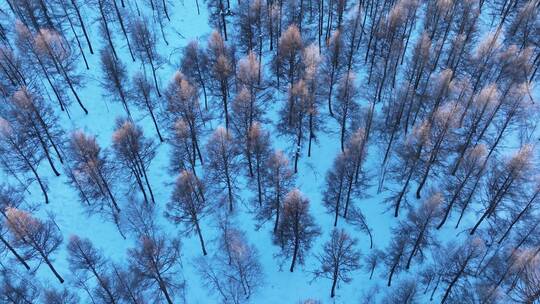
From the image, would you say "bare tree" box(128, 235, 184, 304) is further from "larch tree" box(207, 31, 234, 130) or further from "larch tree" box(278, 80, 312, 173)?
"larch tree" box(278, 80, 312, 173)

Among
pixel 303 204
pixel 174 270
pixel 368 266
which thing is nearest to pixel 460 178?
pixel 368 266

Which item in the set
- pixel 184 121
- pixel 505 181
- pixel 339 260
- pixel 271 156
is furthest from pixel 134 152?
pixel 505 181

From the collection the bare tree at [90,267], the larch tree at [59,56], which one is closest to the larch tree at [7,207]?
the bare tree at [90,267]

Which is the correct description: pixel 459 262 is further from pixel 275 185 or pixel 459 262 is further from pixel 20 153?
pixel 20 153

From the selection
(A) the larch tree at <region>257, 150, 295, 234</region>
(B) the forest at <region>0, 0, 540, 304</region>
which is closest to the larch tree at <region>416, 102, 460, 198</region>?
(B) the forest at <region>0, 0, 540, 304</region>

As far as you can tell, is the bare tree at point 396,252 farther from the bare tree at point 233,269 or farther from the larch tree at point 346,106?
the bare tree at point 233,269

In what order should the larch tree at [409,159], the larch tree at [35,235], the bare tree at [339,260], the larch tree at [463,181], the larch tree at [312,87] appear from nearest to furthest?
the larch tree at [35,235] < the bare tree at [339,260] < the larch tree at [463,181] < the larch tree at [409,159] < the larch tree at [312,87]

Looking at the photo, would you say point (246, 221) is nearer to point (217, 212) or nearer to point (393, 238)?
point (217, 212)
